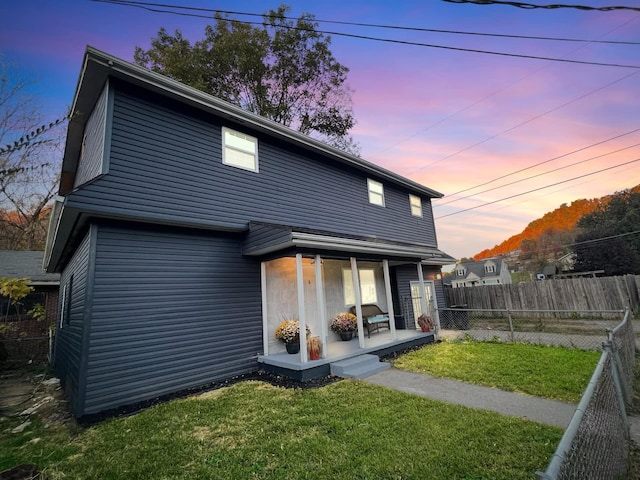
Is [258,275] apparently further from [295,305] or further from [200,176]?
[200,176]

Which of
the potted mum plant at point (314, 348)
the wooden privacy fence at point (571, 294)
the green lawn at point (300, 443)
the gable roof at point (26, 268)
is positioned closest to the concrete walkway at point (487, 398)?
the green lawn at point (300, 443)

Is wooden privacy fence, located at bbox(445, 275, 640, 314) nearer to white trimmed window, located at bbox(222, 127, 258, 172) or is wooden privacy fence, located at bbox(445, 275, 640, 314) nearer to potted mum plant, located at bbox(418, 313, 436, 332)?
potted mum plant, located at bbox(418, 313, 436, 332)

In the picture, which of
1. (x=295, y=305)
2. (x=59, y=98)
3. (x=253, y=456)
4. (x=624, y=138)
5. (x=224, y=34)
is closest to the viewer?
(x=253, y=456)

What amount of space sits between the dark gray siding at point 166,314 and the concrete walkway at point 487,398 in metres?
3.23

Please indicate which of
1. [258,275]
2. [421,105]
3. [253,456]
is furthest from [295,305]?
[421,105]

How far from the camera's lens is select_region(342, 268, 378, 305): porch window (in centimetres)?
962

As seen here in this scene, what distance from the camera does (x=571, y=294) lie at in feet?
41.6

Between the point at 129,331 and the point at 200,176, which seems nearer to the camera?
the point at 129,331

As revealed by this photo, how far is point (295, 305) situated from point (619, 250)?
111 feet

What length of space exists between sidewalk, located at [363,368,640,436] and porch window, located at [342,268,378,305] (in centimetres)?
379

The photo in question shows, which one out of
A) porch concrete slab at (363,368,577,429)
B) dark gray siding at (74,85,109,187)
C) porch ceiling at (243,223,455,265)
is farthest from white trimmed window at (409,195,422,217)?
dark gray siding at (74,85,109,187)

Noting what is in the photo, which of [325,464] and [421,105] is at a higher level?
[421,105]

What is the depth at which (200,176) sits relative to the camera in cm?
655

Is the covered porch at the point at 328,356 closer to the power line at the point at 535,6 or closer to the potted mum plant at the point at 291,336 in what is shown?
the potted mum plant at the point at 291,336
